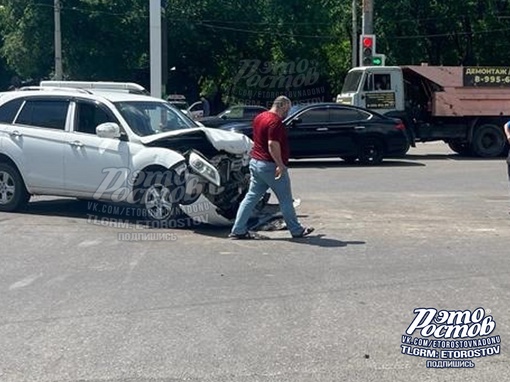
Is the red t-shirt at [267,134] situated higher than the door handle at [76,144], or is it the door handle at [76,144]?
the red t-shirt at [267,134]

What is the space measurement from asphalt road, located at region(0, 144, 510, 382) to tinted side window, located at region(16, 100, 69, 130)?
1.32 meters

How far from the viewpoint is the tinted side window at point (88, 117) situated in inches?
443

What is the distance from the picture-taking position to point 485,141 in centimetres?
2280

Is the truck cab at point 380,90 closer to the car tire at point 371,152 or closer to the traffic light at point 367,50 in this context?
the car tire at point 371,152

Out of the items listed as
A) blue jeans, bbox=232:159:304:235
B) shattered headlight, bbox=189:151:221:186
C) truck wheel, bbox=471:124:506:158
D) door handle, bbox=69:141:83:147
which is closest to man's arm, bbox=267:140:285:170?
blue jeans, bbox=232:159:304:235

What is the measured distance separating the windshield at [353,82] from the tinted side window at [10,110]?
1273 centimetres

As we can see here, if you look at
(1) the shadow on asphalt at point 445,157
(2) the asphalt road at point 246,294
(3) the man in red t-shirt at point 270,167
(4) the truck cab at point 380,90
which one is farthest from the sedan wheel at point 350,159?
(3) the man in red t-shirt at point 270,167

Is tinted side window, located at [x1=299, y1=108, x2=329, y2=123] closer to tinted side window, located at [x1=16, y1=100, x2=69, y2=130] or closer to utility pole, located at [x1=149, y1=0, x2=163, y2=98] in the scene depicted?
utility pole, located at [x1=149, y1=0, x2=163, y2=98]

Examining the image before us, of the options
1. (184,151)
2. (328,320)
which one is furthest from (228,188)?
(328,320)

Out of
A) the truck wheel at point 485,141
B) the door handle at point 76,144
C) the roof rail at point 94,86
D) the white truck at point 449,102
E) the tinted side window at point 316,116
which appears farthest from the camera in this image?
the truck wheel at point 485,141

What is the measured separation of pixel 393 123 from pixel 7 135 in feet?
35.9

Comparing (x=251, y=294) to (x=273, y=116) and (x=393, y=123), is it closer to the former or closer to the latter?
(x=273, y=116)

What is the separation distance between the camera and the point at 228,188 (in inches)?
419

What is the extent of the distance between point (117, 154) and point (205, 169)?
1442 millimetres
